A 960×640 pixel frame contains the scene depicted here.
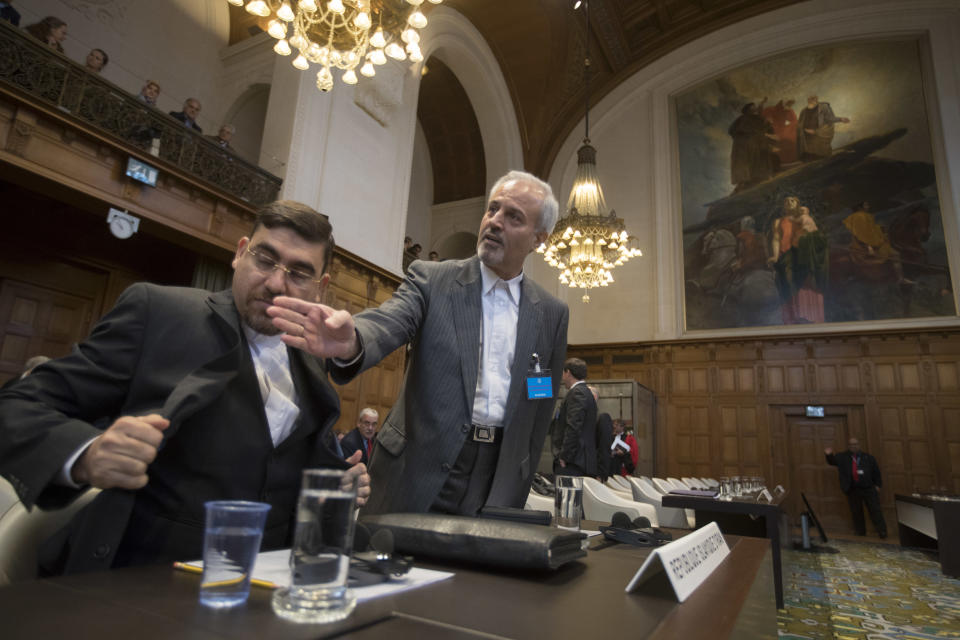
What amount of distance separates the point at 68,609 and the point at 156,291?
91 centimetres

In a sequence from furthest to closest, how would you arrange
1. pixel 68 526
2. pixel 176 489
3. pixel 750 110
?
1. pixel 750 110
2. pixel 176 489
3. pixel 68 526

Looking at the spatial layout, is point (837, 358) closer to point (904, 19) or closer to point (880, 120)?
point (880, 120)

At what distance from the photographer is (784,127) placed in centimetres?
1284

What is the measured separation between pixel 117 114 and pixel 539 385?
6459 millimetres

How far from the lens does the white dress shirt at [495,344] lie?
5.71 feet

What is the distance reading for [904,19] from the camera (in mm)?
11922

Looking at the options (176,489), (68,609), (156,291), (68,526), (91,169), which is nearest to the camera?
(68,609)

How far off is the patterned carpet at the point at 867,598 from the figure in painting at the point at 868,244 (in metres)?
6.26

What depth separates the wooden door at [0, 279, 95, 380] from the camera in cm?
673

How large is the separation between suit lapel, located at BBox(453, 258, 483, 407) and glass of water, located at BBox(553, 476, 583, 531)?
401mm

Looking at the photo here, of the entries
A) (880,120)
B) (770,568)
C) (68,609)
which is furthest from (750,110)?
(68,609)

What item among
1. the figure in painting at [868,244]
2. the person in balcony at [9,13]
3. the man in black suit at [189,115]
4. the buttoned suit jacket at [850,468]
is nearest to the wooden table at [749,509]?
the buttoned suit jacket at [850,468]

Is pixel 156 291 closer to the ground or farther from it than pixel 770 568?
farther from it

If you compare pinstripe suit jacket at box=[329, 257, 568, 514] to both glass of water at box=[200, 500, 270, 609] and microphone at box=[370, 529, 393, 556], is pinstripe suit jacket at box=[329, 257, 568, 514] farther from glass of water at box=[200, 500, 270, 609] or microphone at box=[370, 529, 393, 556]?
glass of water at box=[200, 500, 270, 609]
